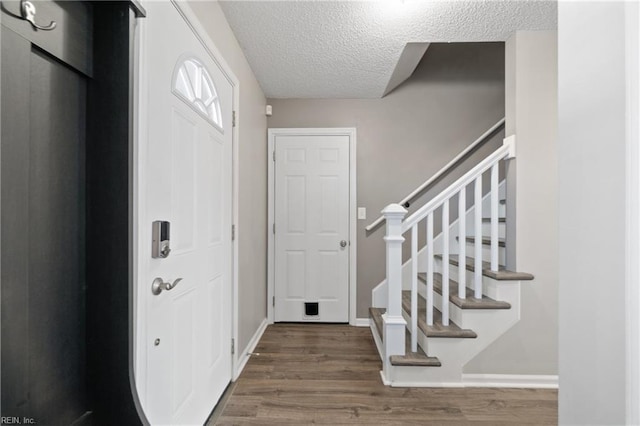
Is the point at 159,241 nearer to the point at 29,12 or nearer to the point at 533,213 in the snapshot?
the point at 29,12

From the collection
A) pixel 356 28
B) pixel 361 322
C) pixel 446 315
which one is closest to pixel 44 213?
pixel 356 28

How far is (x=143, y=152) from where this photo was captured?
106 cm

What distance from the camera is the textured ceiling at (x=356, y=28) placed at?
1.91 metres

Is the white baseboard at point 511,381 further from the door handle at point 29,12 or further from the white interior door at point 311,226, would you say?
the door handle at point 29,12

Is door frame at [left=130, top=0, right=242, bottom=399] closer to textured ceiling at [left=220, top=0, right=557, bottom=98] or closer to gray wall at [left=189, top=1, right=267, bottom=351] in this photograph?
gray wall at [left=189, top=1, right=267, bottom=351]

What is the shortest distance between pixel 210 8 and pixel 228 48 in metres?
0.33

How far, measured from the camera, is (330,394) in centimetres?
195

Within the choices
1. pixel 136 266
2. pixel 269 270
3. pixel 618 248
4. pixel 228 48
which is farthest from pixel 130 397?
pixel 269 270

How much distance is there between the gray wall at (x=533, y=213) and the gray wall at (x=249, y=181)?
66.4 inches

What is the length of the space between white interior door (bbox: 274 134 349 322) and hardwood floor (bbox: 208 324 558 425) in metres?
0.82

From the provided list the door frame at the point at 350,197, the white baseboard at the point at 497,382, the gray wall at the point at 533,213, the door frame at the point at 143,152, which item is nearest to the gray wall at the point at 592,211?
the door frame at the point at 143,152

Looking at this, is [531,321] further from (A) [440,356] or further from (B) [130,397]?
(B) [130,397]

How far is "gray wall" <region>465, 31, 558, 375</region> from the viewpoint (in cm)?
211

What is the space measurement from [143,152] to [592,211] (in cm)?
130
